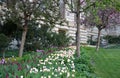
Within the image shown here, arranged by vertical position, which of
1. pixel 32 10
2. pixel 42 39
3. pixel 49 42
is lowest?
pixel 49 42

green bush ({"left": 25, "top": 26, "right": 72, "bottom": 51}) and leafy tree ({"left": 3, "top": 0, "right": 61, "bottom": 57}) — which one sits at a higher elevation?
leafy tree ({"left": 3, "top": 0, "right": 61, "bottom": 57})

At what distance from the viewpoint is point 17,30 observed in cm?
1867

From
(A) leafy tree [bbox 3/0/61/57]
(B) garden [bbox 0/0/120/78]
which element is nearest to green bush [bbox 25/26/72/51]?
(B) garden [bbox 0/0/120/78]

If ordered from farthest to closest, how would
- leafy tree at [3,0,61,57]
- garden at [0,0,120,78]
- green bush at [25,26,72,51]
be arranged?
green bush at [25,26,72,51] → leafy tree at [3,0,61,57] → garden at [0,0,120,78]

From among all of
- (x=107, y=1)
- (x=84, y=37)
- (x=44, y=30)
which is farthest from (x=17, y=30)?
(x=84, y=37)

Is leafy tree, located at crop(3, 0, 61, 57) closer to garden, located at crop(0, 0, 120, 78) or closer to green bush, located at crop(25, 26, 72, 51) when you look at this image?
garden, located at crop(0, 0, 120, 78)

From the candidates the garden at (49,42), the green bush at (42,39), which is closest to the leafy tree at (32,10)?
the garden at (49,42)

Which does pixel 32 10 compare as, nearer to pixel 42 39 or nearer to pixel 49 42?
pixel 42 39

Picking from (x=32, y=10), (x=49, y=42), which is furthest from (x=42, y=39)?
(x=32, y=10)

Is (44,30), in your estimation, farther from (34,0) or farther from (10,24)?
(34,0)

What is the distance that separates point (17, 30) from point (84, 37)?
20328 millimetres

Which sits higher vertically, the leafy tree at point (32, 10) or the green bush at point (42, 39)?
the leafy tree at point (32, 10)

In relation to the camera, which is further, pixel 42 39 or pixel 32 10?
pixel 42 39

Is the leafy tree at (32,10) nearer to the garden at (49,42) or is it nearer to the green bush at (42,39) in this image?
the garden at (49,42)
